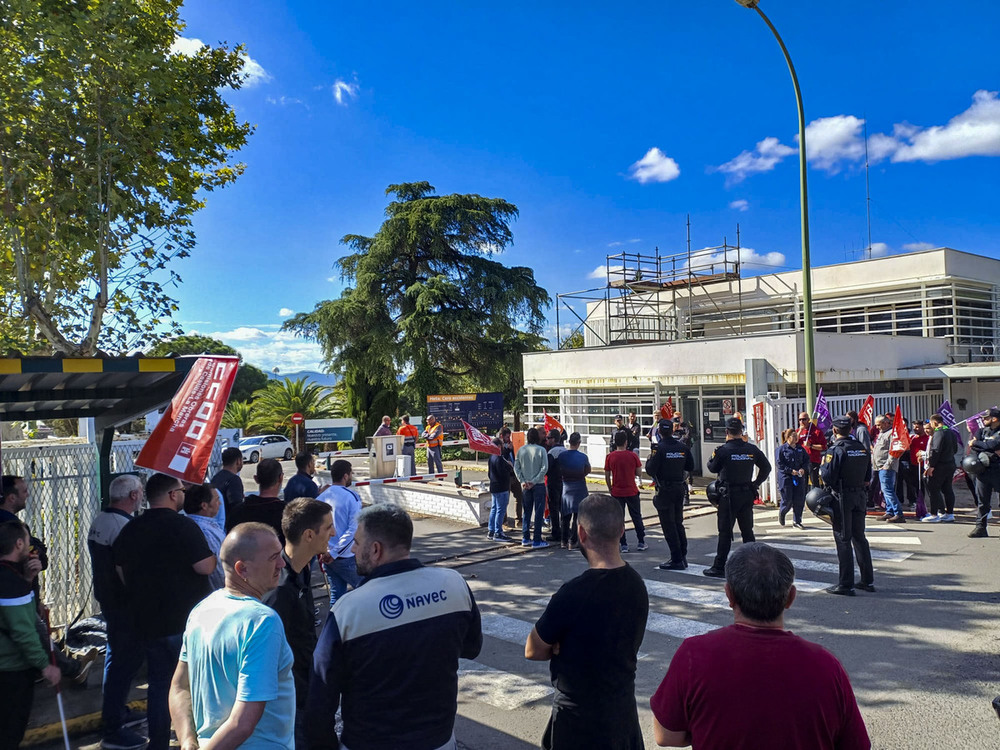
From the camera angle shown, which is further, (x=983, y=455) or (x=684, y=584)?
(x=983, y=455)

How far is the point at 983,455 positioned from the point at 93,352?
1299 cm

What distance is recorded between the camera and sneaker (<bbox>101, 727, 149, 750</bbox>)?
15.3 ft

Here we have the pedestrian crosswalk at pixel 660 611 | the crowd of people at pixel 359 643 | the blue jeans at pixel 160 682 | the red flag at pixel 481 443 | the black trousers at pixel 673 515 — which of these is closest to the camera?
the crowd of people at pixel 359 643

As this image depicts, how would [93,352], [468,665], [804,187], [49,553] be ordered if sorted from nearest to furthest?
[468,665], [49,553], [93,352], [804,187]

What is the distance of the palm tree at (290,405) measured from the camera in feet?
116

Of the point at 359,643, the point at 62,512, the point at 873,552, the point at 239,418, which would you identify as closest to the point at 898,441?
the point at 873,552

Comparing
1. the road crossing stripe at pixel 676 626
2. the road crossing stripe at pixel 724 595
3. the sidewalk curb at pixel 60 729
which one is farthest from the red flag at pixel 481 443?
the sidewalk curb at pixel 60 729

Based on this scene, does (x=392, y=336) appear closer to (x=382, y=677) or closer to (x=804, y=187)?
(x=804, y=187)

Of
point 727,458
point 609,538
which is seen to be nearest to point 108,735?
point 609,538

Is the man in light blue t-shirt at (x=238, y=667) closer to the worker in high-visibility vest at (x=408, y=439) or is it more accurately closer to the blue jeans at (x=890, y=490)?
the blue jeans at (x=890, y=490)

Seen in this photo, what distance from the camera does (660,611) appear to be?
24.5 ft

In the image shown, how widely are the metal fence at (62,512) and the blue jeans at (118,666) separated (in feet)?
8.41

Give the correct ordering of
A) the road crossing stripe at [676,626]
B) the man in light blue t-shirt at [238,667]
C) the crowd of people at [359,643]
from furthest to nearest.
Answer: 1. the road crossing stripe at [676,626]
2. the man in light blue t-shirt at [238,667]
3. the crowd of people at [359,643]

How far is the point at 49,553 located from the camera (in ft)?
23.1
